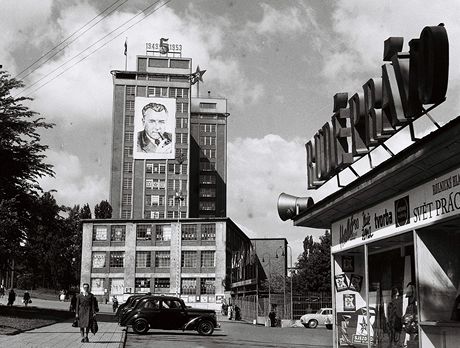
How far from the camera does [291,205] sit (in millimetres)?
17219

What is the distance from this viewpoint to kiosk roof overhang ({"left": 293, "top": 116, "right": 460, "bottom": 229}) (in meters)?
8.41

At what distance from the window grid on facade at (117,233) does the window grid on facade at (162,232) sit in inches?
193

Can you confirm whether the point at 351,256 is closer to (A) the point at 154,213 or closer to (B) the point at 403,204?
(B) the point at 403,204

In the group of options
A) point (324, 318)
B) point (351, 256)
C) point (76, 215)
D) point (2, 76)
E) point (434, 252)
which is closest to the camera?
point (434, 252)

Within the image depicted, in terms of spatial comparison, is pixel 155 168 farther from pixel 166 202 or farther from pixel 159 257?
pixel 159 257

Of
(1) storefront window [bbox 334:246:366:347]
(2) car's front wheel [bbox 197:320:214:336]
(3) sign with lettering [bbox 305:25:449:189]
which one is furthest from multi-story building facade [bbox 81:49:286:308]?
(3) sign with lettering [bbox 305:25:449:189]

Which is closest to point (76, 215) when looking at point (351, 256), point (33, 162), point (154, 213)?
point (154, 213)

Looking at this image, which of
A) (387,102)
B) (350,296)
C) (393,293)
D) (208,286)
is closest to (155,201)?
(208,286)

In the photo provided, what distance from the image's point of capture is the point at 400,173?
33.0ft

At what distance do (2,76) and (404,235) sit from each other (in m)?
32.5

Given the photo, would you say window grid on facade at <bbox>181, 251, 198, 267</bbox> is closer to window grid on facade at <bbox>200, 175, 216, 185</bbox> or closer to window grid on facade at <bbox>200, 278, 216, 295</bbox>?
window grid on facade at <bbox>200, 278, 216, 295</bbox>

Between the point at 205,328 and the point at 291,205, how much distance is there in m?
12.4

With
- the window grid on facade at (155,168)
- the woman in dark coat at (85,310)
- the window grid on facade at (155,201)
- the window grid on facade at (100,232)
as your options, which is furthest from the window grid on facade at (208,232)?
the woman in dark coat at (85,310)

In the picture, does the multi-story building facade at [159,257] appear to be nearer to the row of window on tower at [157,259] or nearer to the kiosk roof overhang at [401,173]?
the row of window on tower at [157,259]
